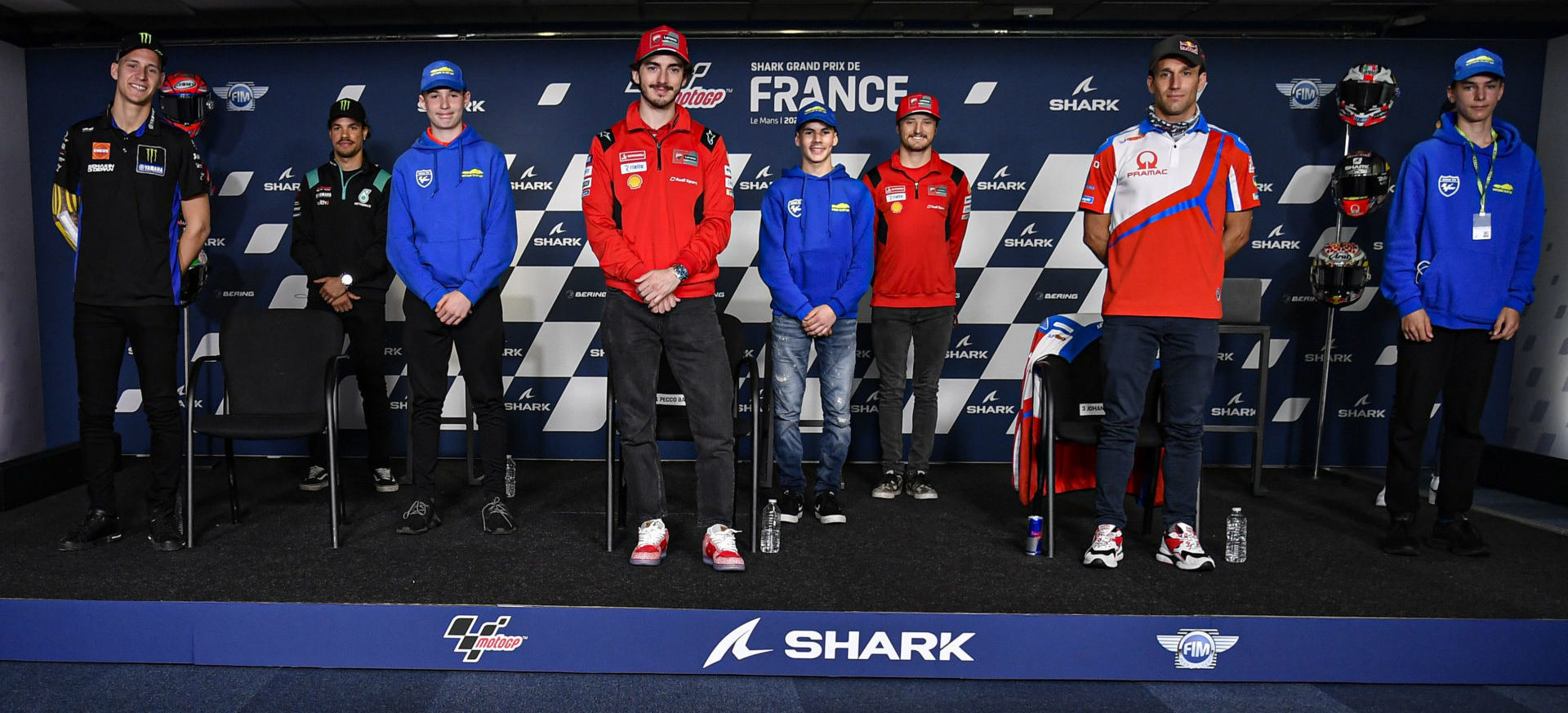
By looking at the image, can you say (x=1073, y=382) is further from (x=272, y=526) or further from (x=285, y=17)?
(x=285, y=17)

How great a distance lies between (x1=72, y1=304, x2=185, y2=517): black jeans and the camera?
2.83 m

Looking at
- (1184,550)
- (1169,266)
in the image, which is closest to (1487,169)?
(1169,266)

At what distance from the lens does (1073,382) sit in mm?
3039

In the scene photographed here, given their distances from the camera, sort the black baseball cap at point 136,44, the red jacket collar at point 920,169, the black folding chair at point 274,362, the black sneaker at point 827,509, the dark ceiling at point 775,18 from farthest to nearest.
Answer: the dark ceiling at point 775,18, the red jacket collar at point 920,169, the black sneaker at point 827,509, the black folding chair at point 274,362, the black baseball cap at point 136,44

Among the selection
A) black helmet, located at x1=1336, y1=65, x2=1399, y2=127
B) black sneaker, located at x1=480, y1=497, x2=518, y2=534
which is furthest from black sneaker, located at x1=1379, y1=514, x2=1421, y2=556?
black sneaker, located at x1=480, y1=497, x2=518, y2=534

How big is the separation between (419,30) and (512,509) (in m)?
2.56

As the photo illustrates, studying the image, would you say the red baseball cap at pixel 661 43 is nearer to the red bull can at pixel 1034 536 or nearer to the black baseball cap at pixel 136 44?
the black baseball cap at pixel 136 44

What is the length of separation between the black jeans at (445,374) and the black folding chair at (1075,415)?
186 cm

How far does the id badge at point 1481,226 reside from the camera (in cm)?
280

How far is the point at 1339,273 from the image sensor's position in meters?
3.86

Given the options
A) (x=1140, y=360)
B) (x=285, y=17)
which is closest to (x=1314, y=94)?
(x=1140, y=360)

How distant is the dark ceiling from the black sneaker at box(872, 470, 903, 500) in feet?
7.11

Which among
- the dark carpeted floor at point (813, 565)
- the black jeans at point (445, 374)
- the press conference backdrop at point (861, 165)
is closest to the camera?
the dark carpeted floor at point (813, 565)

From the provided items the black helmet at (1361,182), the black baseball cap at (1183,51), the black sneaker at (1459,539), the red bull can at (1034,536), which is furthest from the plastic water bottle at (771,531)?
the black helmet at (1361,182)
